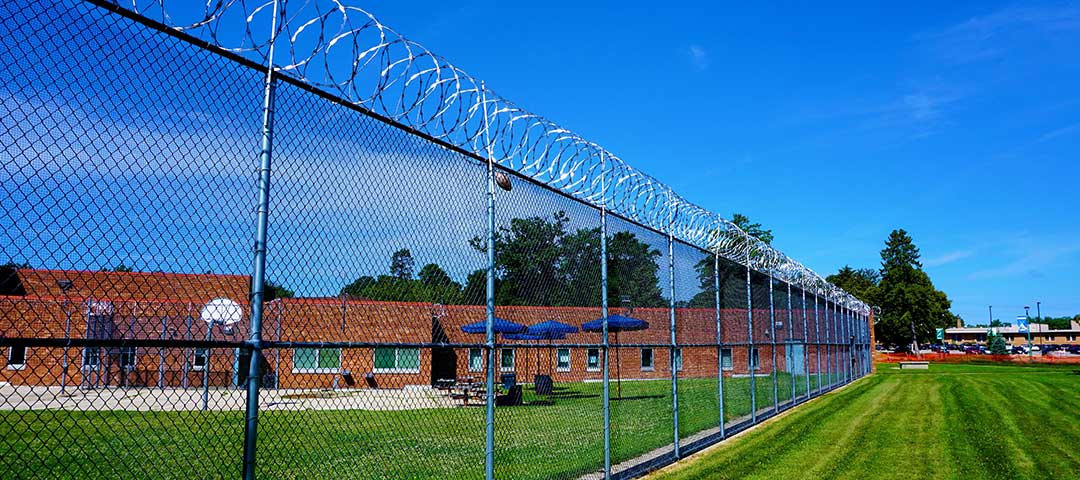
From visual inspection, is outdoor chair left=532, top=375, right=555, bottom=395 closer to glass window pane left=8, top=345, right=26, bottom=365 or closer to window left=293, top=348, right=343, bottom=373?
window left=293, top=348, right=343, bottom=373

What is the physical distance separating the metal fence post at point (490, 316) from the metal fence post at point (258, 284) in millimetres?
2124

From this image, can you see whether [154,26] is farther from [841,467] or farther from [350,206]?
[841,467]

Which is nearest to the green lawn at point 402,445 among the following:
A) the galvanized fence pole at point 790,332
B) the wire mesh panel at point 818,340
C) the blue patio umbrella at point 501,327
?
the blue patio umbrella at point 501,327

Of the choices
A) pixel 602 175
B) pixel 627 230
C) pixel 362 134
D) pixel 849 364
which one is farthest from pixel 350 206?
pixel 849 364

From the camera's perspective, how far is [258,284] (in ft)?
12.4

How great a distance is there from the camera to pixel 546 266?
7.40 meters

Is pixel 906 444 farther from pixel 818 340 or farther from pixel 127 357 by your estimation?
pixel 127 357

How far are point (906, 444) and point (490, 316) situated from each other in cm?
819

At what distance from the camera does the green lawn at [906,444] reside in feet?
29.5

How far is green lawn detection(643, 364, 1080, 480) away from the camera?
8.99 meters

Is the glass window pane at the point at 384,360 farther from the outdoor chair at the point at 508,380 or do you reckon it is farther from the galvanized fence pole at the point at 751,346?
the galvanized fence pole at the point at 751,346

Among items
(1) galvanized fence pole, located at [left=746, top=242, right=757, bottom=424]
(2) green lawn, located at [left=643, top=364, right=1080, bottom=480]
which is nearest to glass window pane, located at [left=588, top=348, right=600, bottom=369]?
(2) green lawn, located at [left=643, top=364, right=1080, bottom=480]

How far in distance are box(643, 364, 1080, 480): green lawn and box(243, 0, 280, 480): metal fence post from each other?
570 cm

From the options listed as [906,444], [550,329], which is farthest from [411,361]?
[906,444]
